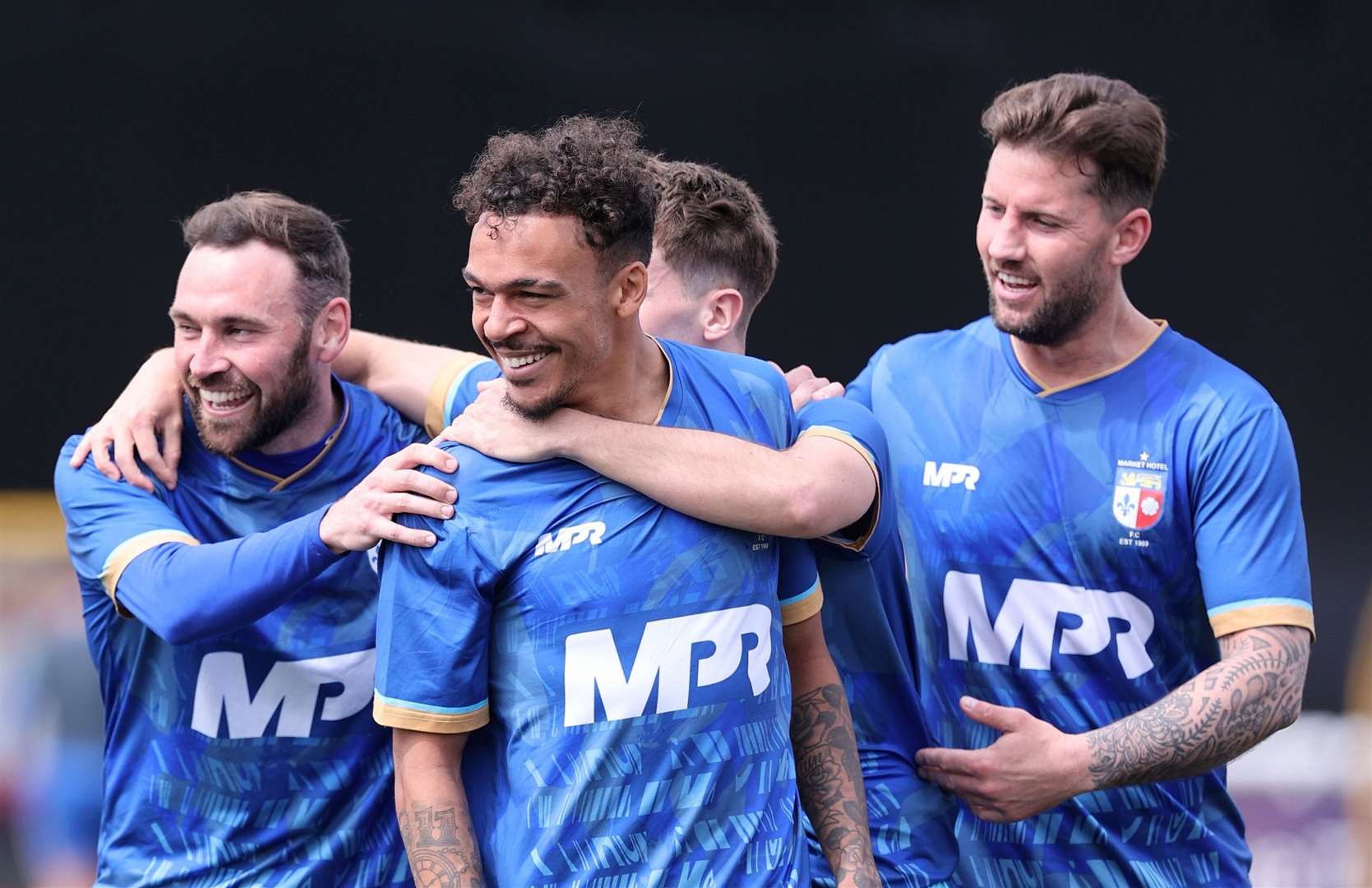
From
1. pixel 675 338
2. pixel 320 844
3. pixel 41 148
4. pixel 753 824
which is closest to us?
pixel 753 824

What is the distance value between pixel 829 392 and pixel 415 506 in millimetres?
878

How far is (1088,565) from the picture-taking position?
2.88 meters

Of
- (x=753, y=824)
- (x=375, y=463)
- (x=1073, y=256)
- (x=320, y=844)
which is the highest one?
(x=1073, y=256)

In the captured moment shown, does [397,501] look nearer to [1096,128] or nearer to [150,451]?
[150,451]

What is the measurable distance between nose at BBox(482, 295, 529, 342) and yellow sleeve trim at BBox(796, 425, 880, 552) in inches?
19.9

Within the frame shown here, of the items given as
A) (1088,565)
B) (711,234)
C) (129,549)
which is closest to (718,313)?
(711,234)

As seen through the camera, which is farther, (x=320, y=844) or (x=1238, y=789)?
(x=1238, y=789)

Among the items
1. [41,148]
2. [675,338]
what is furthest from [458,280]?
[675,338]

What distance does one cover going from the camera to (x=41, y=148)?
4699 millimetres

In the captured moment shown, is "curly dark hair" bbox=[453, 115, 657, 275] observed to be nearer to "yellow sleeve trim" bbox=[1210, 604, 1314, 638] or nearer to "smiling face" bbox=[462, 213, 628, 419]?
"smiling face" bbox=[462, 213, 628, 419]

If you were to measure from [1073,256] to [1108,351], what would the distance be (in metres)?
0.20

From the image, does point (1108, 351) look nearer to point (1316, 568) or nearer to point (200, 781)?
point (200, 781)

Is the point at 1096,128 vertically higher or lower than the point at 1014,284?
higher

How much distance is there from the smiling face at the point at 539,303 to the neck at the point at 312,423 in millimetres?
761
